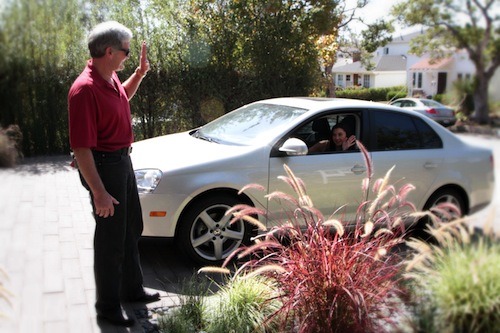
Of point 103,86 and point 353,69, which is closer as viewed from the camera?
point 103,86

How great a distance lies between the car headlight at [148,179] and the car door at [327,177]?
105cm

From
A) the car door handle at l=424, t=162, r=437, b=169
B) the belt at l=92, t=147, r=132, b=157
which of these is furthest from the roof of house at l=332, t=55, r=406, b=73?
the belt at l=92, t=147, r=132, b=157

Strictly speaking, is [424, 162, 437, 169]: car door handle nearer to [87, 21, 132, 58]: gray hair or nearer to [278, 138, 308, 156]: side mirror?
[278, 138, 308, 156]: side mirror

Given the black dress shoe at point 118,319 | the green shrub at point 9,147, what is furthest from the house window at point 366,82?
the green shrub at point 9,147

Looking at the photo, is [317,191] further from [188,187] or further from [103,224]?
[103,224]

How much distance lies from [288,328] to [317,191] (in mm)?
2130

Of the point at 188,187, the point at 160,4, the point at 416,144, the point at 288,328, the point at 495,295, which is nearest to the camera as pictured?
the point at 495,295

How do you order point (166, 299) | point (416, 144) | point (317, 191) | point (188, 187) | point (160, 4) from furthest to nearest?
1. point (160, 4)
2. point (416, 144)
3. point (317, 191)
4. point (188, 187)
5. point (166, 299)

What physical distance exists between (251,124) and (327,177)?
40.3 inches

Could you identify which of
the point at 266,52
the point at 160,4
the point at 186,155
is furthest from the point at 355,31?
the point at 160,4

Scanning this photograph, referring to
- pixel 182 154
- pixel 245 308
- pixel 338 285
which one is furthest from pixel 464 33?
pixel 182 154

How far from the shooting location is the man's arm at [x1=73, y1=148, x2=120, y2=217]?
3305 millimetres

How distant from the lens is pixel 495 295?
247cm

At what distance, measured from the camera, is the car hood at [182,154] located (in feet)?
15.8
